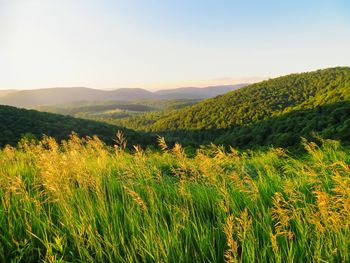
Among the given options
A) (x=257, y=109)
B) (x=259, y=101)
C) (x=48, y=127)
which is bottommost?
(x=257, y=109)

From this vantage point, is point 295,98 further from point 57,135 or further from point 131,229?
point 131,229

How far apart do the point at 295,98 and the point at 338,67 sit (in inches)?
1310

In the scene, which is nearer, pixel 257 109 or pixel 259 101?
pixel 257 109

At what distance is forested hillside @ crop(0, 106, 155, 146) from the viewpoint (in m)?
39.2

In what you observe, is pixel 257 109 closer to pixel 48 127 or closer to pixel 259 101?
pixel 259 101

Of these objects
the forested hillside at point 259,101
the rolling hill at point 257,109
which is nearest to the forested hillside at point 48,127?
the rolling hill at point 257,109

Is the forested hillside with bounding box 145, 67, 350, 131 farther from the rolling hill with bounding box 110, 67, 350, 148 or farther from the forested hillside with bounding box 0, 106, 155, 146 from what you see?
the forested hillside with bounding box 0, 106, 155, 146

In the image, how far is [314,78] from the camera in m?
98.0

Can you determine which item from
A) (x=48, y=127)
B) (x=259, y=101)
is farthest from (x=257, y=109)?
(x=48, y=127)

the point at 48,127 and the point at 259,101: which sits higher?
the point at 259,101

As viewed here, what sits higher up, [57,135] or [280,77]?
[280,77]

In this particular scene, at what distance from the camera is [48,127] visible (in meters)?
43.4

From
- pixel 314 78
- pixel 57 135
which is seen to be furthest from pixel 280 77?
pixel 57 135

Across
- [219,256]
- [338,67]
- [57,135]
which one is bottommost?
[57,135]
